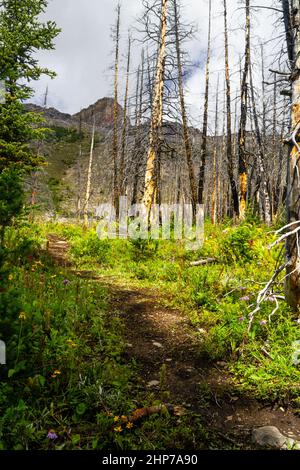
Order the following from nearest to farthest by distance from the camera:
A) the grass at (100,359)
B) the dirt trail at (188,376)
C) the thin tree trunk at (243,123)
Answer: the grass at (100,359)
the dirt trail at (188,376)
the thin tree trunk at (243,123)

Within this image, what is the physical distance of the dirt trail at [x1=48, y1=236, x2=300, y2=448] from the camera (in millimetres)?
2820

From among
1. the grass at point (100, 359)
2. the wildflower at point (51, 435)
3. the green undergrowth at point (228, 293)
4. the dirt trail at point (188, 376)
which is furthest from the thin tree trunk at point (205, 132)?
the wildflower at point (51, 435)

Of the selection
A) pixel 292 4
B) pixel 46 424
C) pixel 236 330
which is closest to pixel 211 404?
pixel 236 330

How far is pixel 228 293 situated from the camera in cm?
426

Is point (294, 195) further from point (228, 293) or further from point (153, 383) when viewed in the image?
point (153, 383)

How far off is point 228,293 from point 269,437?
6.24ft

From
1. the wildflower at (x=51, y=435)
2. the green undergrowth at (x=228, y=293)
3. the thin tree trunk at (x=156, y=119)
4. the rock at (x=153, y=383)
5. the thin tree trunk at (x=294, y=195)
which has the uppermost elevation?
the thin tree trunk at (x=156, y=119)

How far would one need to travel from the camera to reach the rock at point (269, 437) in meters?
2.52

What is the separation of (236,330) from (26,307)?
269 cm

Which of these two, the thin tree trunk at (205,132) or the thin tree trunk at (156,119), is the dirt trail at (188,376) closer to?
the thin tree trunk at (156,119)

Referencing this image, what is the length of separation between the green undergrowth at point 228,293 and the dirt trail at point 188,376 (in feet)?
0.48
